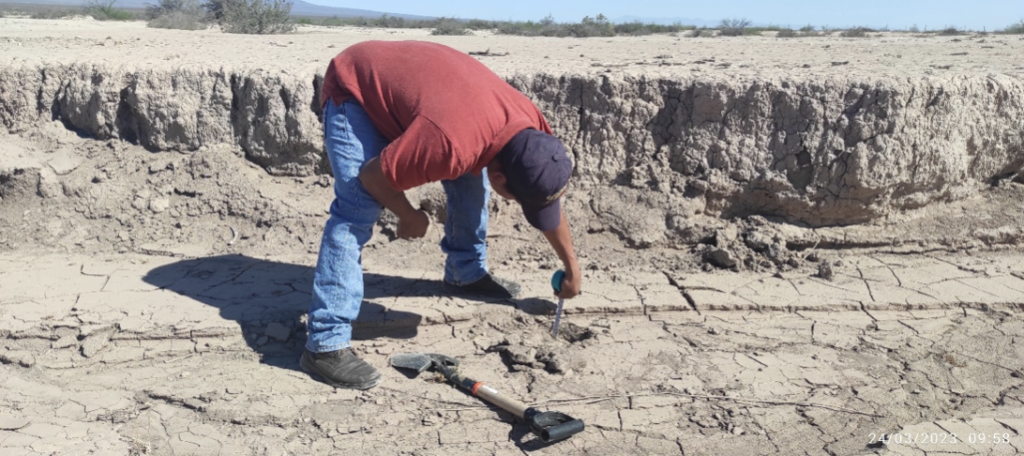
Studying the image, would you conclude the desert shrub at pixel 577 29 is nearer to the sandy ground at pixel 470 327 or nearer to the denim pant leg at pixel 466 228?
the sandy ground at pixel 470 327

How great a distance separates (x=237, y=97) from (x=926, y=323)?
3.58m

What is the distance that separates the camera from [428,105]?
2.53 meters

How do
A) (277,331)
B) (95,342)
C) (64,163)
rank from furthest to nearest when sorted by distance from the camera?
1. (64,163)
2. (277,331)
3. (95,342)

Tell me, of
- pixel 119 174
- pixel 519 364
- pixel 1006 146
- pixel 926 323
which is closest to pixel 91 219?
pixel 119 174

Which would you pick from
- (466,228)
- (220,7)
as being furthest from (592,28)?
(466,228)

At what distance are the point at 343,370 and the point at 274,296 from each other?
0.86 meters

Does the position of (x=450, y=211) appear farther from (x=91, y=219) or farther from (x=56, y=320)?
(x=91, y=219)

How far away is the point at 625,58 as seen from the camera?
18.5 ft

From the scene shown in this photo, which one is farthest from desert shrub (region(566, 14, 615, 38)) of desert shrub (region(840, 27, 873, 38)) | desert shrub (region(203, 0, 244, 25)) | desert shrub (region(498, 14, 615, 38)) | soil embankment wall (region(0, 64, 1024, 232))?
soil embankment wall (region(0, 64, 1024, 232))

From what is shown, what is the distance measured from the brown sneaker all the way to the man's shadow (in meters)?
0.17

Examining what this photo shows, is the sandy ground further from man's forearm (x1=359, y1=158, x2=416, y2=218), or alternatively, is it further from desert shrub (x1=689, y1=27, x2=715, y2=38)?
desert shrub (x1=689, y1=27, x2=715, y2=38)

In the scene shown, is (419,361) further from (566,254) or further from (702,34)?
(702,34)

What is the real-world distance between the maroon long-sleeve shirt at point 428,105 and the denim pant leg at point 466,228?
664mm

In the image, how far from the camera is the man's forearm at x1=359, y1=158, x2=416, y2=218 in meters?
2.59
